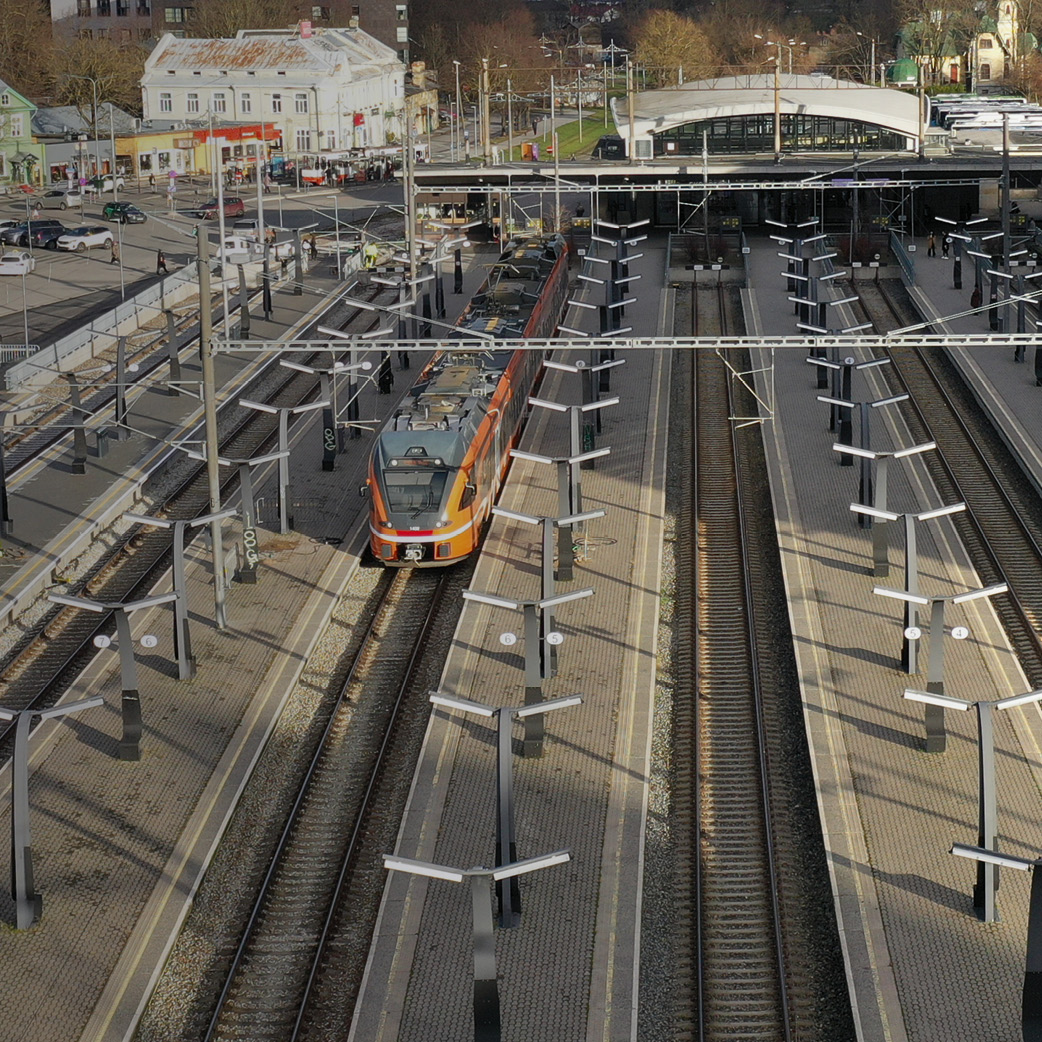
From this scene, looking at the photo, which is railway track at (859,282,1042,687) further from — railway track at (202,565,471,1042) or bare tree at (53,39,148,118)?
bare tree at (53,39,148,118)

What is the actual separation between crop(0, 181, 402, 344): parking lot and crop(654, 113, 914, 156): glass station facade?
1388 cm

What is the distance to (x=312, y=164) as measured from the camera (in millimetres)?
92375

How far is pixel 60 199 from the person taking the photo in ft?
268

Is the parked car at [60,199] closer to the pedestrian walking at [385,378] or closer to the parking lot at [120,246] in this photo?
the parking lot at [120,246]

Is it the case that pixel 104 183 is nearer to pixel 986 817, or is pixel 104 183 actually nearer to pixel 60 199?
pixel 60 199

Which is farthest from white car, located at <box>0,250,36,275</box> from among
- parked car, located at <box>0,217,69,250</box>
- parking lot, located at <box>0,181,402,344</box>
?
parked car, located at <box>0,217,69,250</box>

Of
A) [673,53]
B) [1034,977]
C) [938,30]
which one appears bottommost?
[1034,977]

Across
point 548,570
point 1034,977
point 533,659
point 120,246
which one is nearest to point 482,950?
point 1034,977

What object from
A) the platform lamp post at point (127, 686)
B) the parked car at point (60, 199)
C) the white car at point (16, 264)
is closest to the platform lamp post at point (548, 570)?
the platform lamp post at point (127, 686)

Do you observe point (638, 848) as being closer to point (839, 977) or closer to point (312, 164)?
point (839, 977)

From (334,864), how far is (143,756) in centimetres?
356

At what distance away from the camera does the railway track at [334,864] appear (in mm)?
17312

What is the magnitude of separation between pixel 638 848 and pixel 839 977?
289 centimetres

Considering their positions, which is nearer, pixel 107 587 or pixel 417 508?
pixel 417 508
